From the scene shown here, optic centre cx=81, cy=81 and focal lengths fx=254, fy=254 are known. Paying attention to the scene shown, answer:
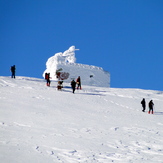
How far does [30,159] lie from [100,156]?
2.30 meters

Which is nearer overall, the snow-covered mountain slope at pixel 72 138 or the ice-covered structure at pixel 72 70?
the snow-covered mountain slope at pixel 72 138

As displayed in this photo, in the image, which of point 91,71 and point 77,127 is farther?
point 91,71

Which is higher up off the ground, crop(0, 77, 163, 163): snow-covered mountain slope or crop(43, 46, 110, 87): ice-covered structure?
crop(43, 46, 110, 87): ice-covered structure

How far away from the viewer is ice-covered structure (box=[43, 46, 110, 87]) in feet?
139

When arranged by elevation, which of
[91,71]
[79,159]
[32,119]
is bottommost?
[79,159]

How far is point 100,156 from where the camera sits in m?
8.31

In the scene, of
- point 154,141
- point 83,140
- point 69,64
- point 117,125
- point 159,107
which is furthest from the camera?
point 69,64

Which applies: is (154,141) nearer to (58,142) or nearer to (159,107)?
(58,142)

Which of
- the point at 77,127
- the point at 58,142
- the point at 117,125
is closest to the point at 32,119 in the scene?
the point at 77,127

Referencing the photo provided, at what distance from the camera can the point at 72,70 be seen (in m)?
43.5

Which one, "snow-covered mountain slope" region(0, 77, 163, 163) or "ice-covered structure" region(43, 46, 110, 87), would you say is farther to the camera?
"ice-covered structure" region(43, 46, 110, 87)

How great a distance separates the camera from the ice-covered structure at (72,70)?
42.5 meters

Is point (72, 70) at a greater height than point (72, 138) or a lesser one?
greater

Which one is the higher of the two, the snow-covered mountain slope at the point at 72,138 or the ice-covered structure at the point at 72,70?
the ice-covered structure at the point at 72,70
